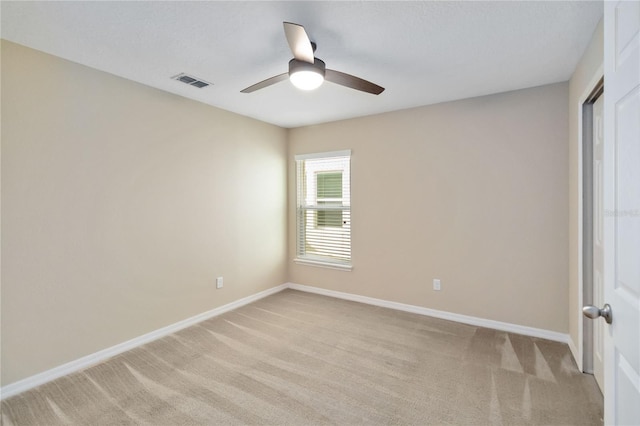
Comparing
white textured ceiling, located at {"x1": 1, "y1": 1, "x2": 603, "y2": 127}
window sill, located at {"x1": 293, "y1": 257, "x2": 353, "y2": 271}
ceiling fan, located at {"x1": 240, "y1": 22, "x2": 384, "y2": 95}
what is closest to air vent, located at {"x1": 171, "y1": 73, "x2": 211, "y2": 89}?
white textured ceiling, located at {"x1": 1, "y1": 1, "x2": 603, "y2": 127}

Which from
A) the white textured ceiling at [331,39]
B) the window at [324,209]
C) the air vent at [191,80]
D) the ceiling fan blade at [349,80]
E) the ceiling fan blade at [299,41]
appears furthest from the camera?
the window at [324,209]

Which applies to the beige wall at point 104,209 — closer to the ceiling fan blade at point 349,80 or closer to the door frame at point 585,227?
the ceiling fan blade at point 349,80

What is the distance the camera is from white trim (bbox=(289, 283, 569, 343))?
288 centimetres

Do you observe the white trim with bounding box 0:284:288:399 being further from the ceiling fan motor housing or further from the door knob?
the door knob

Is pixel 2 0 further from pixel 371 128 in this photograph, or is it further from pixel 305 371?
pixel 371 128

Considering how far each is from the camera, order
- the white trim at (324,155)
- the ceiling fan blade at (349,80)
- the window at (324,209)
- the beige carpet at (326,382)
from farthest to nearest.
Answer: the window at (324,209)
the white trim at (324,155)
the ceiling fan blade at (349,80)
the beige carpet at (326,382)

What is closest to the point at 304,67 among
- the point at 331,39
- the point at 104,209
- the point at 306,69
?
the point at 306,69

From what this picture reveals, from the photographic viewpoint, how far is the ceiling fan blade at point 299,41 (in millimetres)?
1610

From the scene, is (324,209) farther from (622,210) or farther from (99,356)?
(622,210)

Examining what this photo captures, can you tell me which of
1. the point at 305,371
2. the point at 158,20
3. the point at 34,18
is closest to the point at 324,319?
the point at 305,371

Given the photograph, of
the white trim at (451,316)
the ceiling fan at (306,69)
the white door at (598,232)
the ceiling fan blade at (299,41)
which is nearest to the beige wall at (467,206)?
the white trim at (451,316)

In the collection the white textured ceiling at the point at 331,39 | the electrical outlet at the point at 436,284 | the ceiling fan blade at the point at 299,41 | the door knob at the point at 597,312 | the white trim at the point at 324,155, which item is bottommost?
the electrical outlet at the point at 436,284

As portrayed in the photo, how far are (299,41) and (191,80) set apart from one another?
1.50 meters

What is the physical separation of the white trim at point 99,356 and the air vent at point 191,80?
2.44m
